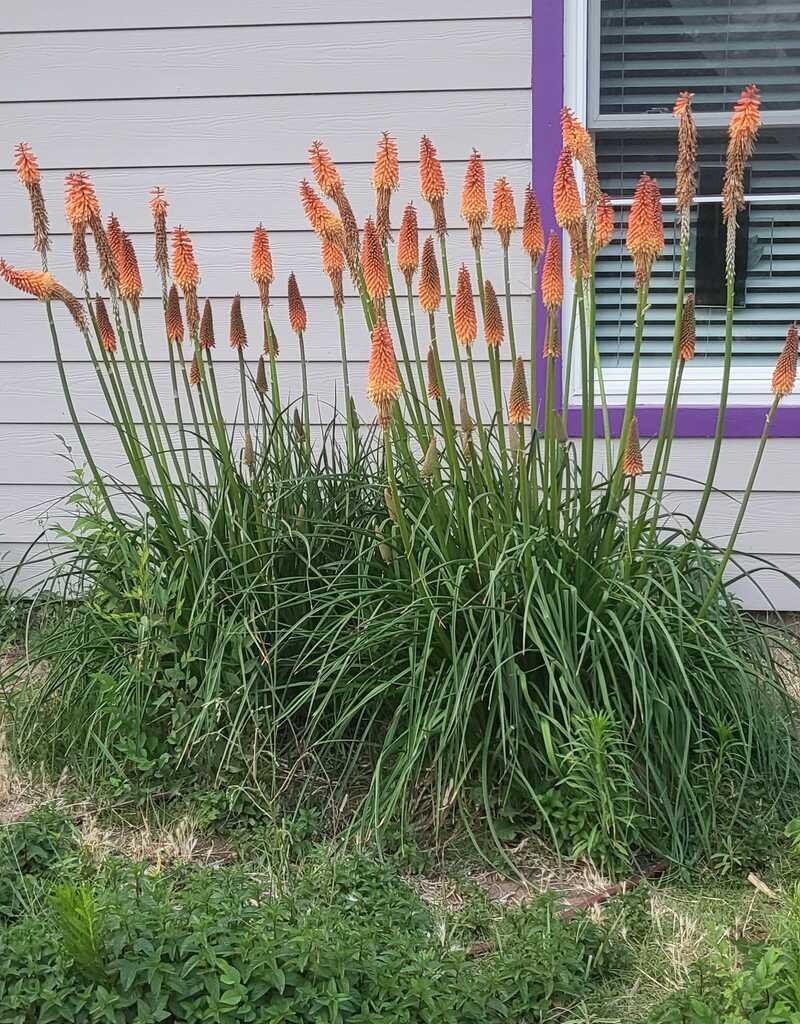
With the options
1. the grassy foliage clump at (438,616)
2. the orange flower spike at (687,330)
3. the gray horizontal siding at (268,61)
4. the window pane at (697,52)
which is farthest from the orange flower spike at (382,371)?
the window pane at (697,52)

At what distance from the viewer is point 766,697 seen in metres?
3.00

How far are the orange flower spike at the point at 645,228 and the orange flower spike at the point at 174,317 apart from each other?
4.31 ft

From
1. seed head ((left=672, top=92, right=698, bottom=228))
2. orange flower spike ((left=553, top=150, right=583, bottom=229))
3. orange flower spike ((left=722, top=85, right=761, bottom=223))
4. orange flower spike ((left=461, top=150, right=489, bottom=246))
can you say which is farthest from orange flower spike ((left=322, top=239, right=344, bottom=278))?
orange flower spike ((left=722, top=85, right=761, bottom=223))

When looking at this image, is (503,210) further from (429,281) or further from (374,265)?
(374,265)

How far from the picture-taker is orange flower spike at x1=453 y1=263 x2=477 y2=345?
9.71ft

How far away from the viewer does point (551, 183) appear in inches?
156

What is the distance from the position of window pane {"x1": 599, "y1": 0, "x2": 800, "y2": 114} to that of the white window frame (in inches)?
2.0

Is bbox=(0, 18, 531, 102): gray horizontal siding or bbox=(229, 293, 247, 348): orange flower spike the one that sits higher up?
bbox=(0, 18, 531, 102): gray horizontal siding

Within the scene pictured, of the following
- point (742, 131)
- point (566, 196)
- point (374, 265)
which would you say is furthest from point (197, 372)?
point (742, 131)

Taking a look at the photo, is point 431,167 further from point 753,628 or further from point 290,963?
point 290,963

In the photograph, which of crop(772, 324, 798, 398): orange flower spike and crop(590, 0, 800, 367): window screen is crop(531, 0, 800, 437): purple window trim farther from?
crop(772, 324, 798, 398): orange flower spike

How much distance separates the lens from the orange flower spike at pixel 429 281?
9.55 ft

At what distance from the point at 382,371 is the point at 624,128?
1.87 meters

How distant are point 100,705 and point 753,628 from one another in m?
1.90
